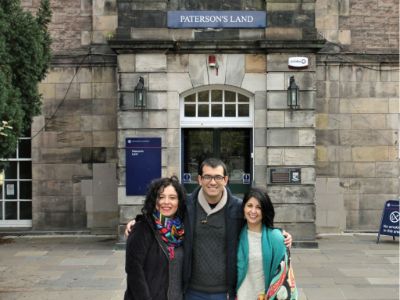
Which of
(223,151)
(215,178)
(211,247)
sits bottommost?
(211,247)

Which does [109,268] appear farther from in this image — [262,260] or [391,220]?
[391,220]

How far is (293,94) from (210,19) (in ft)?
7.42

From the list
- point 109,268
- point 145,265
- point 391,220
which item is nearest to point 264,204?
point 145,265

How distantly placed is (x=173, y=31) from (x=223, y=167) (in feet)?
23.9

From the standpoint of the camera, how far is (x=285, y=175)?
10.7 m

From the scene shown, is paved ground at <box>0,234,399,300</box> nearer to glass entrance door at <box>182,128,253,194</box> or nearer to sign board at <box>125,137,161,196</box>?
sign board at <box>125,137,161,196</box>

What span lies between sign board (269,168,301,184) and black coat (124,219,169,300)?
7123mm

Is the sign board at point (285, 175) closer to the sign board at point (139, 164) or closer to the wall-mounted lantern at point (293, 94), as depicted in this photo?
the wall-mounted lantern at point (293, 94)

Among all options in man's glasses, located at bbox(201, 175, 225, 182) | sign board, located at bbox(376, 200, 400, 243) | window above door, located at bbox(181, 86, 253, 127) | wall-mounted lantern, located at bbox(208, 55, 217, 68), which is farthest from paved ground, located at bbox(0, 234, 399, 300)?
wall-mounted lantern, located at bbox(208, 55, 217, 68)

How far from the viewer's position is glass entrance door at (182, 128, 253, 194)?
448 inches

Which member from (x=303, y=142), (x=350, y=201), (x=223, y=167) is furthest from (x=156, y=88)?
(x=223, y=167)

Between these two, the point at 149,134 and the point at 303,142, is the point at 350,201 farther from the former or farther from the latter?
the point at 149,134

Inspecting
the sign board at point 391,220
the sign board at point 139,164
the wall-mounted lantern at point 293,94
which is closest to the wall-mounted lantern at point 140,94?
the sign board at point 139,164

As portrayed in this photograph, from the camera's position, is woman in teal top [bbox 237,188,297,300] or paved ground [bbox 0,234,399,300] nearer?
woman in teal top [bbox 237,188,297,300]
